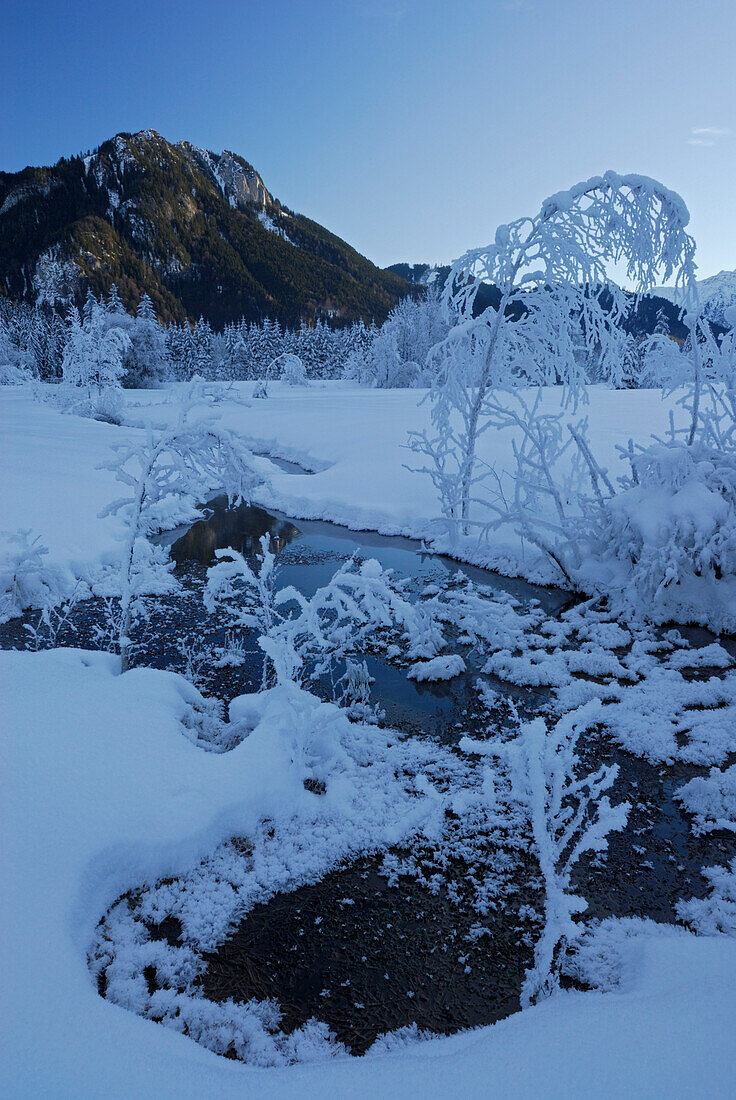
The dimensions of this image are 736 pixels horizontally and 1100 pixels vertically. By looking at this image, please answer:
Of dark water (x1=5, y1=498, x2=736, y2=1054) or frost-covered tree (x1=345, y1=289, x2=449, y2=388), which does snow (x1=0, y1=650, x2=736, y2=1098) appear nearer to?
dark water (x1=5, y1=498, x2=736, y2=1054)

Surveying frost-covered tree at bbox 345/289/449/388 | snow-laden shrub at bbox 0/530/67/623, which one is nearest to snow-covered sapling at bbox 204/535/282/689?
snow-laden shrub at bbox 0/530/67/623

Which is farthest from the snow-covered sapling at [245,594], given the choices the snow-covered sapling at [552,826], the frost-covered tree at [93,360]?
the frost-covered tree at [93,360]

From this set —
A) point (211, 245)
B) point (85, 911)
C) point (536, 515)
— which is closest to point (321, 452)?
point (536, 515)

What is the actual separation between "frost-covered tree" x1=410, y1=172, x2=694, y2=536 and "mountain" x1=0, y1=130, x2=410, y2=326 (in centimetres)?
11438

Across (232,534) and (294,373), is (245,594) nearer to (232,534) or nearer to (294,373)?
(232,534)

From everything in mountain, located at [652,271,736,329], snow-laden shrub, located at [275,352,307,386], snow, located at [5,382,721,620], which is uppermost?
snow-laden shrub, located at [275,352,307,386]

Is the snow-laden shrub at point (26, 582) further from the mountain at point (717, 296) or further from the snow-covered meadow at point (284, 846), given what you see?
the mountain at point (717, 296)

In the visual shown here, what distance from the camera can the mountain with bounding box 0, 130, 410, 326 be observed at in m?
113

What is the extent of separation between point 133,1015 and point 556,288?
986 cm

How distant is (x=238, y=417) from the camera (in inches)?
1084

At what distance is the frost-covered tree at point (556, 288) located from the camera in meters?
7.76

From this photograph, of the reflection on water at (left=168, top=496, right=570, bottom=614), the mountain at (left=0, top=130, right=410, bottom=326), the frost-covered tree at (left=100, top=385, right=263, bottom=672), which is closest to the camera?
the frost-covered tree at (left=100, top=385, right=263, bottom=672)

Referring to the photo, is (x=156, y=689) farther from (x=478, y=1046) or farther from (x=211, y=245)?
(x=211, y=245)

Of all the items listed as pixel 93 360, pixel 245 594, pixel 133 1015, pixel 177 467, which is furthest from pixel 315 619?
pixel 93 360
